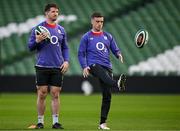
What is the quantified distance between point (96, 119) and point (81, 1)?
58.7 feet

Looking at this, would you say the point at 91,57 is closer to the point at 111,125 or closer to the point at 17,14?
the point at 111,125

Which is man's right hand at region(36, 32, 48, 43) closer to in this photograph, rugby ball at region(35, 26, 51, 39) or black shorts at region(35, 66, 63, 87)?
rugby ball at region(35, 26, 51, 39)

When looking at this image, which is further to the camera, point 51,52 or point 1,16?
point 1,16

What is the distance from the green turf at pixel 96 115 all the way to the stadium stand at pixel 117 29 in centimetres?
694

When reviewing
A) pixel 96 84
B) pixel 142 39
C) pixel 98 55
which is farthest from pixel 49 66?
pixel 96 84

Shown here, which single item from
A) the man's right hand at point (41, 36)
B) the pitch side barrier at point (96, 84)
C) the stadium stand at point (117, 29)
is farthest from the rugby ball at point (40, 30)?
the stadium stand at point (117, 29)

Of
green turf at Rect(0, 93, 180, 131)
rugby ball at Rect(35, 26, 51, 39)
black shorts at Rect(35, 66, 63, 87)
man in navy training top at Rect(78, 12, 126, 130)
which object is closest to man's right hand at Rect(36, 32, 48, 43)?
rugby ball at Rect(35, 26, 51, 39)

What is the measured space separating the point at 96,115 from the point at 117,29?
47.5 feet

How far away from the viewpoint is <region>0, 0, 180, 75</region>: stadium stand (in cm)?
2730

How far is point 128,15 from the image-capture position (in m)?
30.5

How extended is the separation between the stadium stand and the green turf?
6941 mm

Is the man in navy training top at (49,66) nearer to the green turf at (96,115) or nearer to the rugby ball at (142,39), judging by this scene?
the green turf at (96,115)

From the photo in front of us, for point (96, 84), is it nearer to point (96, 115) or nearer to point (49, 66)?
point (96, 115)

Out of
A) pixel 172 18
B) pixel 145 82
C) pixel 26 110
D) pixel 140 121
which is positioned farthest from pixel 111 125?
pixel 172 18
